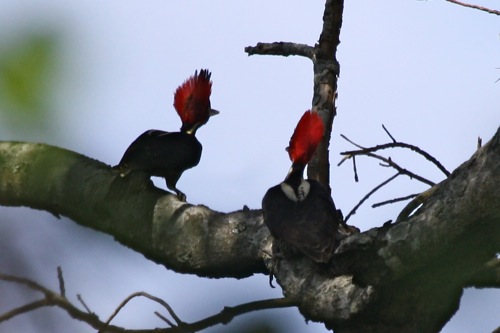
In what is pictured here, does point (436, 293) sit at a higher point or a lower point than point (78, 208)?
lower

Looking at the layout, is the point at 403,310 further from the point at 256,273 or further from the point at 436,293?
the point at 256,273

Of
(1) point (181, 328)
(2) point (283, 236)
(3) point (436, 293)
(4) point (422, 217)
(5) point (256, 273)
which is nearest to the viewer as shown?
(1) point (181, 328)

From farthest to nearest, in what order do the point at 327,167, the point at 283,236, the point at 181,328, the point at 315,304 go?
the point at 327,167 < the point at 283,236 < the point at 315,304 < the point at 181,328

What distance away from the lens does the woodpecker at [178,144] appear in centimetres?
402

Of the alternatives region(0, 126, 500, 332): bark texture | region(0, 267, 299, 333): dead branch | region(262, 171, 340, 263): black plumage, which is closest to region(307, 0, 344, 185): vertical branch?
region(262, 171, 340, 263): black plumage

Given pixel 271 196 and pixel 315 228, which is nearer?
pixel 315 228

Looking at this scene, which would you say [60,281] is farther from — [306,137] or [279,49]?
[279,49]

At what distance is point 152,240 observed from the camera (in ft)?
10.7

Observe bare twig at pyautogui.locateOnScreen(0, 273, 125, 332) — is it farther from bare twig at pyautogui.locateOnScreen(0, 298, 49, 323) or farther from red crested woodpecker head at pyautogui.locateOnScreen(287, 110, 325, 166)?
red crested woodpecker head at pyautogui.locateOnScreen(287, 110, 325, 166)

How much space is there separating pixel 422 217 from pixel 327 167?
1.57 metres

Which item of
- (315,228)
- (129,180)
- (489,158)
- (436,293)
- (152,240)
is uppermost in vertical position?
(129,180)

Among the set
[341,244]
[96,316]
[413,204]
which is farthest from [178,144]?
[96,316]

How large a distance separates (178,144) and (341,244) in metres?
1.97

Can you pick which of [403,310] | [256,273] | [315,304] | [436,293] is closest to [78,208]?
[256,273]
